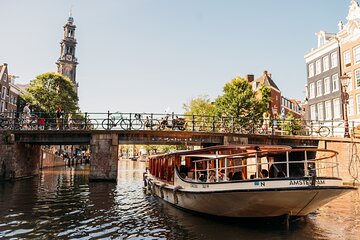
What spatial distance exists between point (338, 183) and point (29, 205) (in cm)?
1263

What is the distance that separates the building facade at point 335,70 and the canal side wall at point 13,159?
32693mm

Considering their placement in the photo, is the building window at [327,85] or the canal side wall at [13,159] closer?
the canal side wall at [13,159]

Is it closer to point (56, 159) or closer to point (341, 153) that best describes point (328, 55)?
point (341, 153)

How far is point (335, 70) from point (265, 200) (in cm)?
3350

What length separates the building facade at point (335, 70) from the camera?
3556 cm

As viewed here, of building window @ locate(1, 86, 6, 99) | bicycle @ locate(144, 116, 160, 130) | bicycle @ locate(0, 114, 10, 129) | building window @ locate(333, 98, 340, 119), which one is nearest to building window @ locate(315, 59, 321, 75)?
building window @ locate(333, 98, 340, 119)

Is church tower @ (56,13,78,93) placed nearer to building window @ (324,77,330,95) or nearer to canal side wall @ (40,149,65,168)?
canal side wall @ (40,149,65,168)

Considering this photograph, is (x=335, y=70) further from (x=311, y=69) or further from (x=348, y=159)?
(x=348, y=159)

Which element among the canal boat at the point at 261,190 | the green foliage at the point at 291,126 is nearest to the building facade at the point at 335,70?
the green foliage at the point at 291,126

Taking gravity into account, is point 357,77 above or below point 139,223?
above

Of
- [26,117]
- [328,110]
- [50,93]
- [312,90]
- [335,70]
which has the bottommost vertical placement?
[26,117]

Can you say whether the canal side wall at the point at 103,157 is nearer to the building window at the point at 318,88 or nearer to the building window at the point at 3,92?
the building window at the point at 318,88

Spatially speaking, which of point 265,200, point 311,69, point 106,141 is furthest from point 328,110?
point 265,200

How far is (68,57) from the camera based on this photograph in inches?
4006
